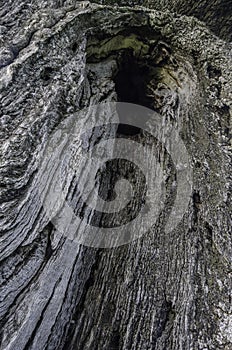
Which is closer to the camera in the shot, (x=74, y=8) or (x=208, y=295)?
(x=208, y=295)

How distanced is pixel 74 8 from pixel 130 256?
4.16 ft

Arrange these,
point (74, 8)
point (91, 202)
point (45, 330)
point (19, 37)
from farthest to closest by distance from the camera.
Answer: point (74, 8) → point (19, 37) → point (91, 202) → point (45, 330)

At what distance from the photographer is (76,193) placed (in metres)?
1.68

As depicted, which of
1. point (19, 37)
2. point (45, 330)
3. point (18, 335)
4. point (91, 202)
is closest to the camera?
point (18, 335)

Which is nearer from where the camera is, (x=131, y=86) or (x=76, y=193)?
(x=76, y=193)

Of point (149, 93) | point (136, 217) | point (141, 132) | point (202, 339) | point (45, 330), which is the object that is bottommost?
point (202, 339)

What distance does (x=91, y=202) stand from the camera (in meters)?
1.77

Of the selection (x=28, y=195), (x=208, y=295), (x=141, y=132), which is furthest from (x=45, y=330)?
(x=141, y=132)

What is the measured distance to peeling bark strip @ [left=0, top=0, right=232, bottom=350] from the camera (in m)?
1.45

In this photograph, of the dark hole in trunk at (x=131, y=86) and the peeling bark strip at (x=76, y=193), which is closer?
the peeling bark strip at (x=76, y=193)

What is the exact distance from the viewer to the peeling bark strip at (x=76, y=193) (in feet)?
4.76

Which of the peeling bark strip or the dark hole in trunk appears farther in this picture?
the dark hole in trunk

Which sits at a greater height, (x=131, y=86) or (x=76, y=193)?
(x=131, y=86)

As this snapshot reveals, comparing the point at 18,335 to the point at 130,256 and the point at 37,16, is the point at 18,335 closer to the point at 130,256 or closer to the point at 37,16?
the point at 130,256
